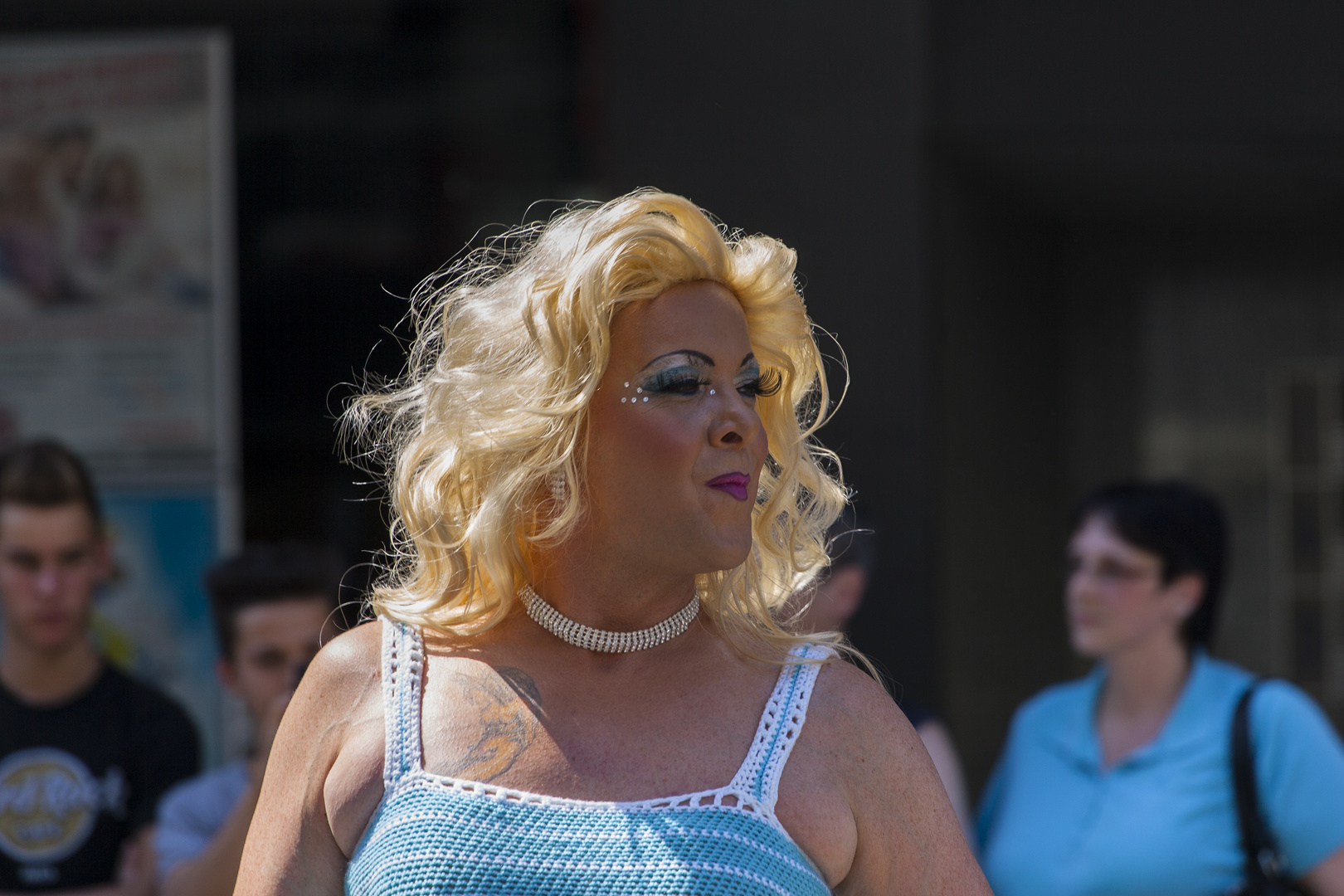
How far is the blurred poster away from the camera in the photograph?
4590mm

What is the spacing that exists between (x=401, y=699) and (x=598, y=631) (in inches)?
10.6

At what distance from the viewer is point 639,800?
1.82 m

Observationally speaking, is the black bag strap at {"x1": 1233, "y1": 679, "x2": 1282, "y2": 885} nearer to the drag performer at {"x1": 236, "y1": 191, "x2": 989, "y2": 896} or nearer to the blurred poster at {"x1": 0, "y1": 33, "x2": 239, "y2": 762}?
the drag performer at {"x1": 236, "y1": 191, "x2": 989, "y2": 896}

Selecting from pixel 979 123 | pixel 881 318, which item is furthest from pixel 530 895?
pixel 979 123

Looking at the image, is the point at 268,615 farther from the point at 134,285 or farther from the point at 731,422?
the point at 731,422

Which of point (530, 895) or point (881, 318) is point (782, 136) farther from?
point (530, 895)

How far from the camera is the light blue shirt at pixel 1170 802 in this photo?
10.4 ft

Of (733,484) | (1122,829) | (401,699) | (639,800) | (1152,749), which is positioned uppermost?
(733,484)

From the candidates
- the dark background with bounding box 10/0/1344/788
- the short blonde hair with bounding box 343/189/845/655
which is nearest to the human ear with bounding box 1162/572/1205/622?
the dark background with bounding box 10/0/1344/788

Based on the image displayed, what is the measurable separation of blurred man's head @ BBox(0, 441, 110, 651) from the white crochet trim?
6.68ft

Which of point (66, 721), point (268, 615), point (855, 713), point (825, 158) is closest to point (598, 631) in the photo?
point (855, 713)

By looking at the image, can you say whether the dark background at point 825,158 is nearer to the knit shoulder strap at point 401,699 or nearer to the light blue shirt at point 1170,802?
the light blue shirt at point 1170,802

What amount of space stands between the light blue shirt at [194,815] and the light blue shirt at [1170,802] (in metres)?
1.77

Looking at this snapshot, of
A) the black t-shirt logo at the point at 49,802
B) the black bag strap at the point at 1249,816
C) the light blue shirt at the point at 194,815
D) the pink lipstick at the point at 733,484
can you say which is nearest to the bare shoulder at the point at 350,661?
the pink lipstick at the point at 733,484
